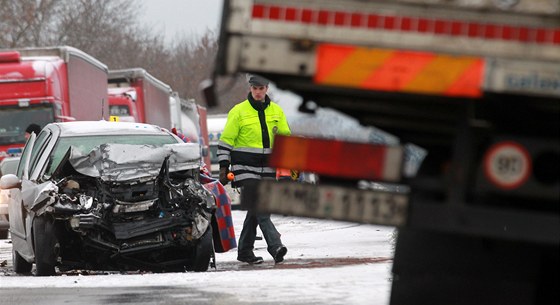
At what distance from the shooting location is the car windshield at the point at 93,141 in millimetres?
13938

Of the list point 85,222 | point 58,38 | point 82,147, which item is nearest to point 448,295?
point 85,222

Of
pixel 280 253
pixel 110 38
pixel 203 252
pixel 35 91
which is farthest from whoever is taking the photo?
pixel 110 38

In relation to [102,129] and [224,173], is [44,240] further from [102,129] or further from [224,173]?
[224,173]

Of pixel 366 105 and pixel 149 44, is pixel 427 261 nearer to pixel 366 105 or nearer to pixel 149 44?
pixel 366 105

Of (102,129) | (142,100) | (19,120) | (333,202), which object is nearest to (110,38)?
(142,100)

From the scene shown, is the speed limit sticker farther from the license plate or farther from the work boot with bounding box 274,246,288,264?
the work boot with bounding box 274,246,288,264

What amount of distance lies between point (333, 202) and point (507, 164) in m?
0.73

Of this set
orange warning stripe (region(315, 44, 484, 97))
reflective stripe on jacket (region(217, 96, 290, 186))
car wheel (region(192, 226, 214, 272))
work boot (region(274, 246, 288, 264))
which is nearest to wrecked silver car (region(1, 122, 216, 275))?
car wheel (region(192, 226, 214, 272))

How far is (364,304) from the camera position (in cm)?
942

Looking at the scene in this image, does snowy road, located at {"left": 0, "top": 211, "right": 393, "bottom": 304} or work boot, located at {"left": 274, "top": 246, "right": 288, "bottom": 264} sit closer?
snowy road, located at {"left": 0, "top": 211, "right": 393, "bottom": 304}

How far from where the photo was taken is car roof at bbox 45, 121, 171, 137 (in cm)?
1435

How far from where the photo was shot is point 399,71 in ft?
20.3

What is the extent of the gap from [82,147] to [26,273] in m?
1.39

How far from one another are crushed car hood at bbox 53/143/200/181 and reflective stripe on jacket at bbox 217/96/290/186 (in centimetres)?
84
